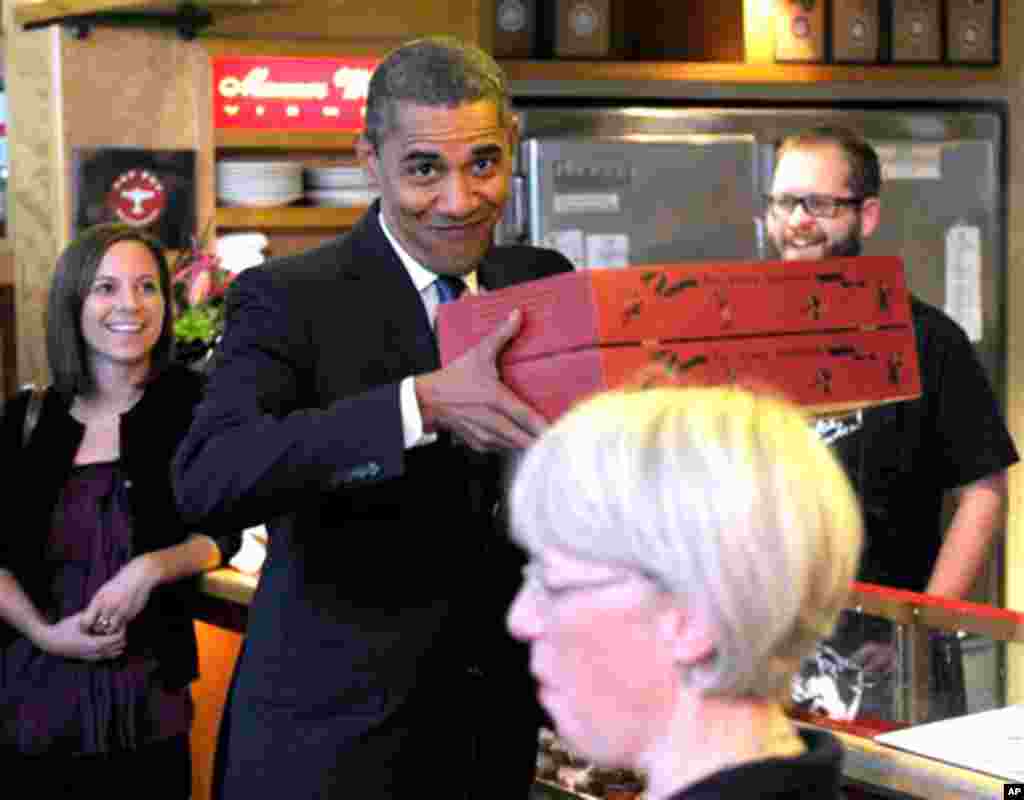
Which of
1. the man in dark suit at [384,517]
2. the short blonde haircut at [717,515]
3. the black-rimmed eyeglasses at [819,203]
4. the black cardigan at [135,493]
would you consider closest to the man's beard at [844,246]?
the black-rimmed eyeglasses at [819,203]

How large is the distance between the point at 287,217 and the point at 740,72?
4.92ft

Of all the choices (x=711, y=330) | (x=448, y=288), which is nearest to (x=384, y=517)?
(x=448, y=288)

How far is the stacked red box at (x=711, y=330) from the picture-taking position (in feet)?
6.68

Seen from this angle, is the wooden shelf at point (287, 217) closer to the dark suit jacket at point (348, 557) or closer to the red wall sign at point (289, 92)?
the red wall sign at point (289, 92)

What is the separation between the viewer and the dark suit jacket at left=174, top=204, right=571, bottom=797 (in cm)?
245

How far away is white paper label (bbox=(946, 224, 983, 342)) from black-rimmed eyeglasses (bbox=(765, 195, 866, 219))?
2726mm

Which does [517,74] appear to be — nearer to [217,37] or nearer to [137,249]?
[217,37]

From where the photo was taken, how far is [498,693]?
2576mm

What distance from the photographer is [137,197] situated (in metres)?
4.89

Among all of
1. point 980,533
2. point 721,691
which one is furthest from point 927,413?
point 721,691

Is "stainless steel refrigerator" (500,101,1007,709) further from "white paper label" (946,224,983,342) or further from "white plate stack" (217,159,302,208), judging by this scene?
"white plate stack" (217,159,302,208)

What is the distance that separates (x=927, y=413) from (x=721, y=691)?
6.42 feet

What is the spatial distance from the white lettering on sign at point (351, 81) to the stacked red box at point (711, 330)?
3.04 meters

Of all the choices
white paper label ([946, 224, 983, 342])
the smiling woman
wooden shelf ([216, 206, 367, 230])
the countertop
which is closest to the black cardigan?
the smiling woman
